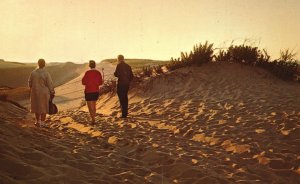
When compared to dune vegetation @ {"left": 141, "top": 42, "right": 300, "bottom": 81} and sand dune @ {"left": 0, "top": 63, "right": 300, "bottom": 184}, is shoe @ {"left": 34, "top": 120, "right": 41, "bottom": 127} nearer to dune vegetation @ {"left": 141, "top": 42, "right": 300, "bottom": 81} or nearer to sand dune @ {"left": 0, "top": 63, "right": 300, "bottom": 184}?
sand dune @ {"left": 0, "top": 63, "right": 300, "bottom": 184}

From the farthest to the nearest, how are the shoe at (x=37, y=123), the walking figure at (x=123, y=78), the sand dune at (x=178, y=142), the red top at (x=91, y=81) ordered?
1. the walking figure at (x=123, y=78)
2. the red top at (x=91, y=81)
3. the shoe at (x=37, y=123)
4. the sand dune at (x=178, y=142)

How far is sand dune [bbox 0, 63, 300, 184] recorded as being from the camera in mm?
4391

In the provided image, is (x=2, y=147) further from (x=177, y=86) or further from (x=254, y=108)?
(x=177, y=86)

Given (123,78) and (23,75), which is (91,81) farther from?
(23,75)

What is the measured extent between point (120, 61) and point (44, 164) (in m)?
6.07

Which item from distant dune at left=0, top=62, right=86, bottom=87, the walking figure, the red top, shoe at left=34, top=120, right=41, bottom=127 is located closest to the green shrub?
the walking figure

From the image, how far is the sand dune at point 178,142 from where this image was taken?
173 inches

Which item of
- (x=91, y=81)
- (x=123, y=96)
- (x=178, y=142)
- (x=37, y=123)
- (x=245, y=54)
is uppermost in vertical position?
(x=245, y=54)

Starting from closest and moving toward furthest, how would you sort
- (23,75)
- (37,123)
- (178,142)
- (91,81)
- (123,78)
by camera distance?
(178,142), (37,123), (91,81), (123,78), (23,75)

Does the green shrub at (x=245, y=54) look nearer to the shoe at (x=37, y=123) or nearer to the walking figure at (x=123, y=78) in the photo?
the walking figure at (x=123, y=78)

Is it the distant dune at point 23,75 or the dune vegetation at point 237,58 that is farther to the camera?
the distant dune at point 23,75

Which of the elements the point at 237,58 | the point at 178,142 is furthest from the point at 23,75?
the point at 178,142

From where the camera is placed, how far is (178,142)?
6.63 meters

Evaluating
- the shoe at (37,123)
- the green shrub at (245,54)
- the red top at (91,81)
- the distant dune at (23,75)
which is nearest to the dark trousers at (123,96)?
the red top at (91,81)
